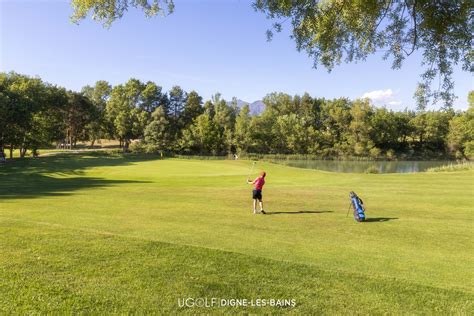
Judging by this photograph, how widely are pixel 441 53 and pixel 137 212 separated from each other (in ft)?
39.7

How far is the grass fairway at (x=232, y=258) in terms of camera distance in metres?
5.81

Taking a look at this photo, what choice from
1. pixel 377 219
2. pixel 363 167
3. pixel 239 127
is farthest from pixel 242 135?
pixel 377 219

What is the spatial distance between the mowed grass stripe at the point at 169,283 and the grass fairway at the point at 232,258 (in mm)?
20

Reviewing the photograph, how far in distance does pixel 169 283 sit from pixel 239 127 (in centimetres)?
8488

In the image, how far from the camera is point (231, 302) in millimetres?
5793

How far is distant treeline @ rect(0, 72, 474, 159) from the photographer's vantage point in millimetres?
87188

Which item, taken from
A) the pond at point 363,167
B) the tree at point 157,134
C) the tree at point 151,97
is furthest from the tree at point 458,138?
the tree at point 151,97

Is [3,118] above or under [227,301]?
above

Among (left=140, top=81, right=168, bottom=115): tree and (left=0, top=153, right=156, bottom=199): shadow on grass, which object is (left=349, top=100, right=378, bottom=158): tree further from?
(left=0, top=153, right=156, bottom=199): shadow on grass

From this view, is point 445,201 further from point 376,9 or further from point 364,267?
point 376,9

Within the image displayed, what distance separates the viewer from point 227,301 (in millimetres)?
5820

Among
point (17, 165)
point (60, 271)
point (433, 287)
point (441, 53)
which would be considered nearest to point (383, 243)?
point (433, 287)

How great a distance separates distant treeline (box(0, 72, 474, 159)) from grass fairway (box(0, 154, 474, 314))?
233 ft

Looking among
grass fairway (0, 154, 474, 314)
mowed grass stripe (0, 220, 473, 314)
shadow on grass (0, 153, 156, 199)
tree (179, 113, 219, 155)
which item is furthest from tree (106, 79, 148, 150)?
mowed grass stripe (0, 220, 473, 314)
